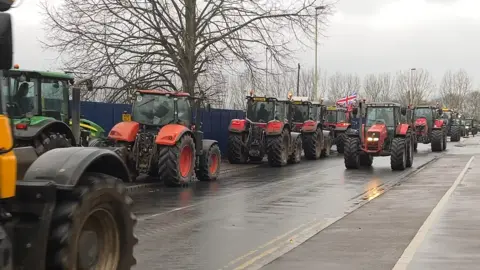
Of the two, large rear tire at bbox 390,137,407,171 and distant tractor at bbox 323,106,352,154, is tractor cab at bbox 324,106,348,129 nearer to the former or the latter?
distant tractor at bbox 323,106,352,154

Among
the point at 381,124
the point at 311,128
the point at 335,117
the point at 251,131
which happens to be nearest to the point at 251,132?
the point at 251,131

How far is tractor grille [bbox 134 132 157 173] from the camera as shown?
1489 cm

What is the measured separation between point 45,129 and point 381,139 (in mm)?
12791

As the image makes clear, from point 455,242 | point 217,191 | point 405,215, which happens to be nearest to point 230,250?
point 455,242

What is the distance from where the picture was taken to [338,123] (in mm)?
31406

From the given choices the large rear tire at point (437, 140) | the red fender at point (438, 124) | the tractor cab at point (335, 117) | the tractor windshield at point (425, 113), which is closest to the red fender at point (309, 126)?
the tractor cab at point (335, 117)

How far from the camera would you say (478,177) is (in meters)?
17.1

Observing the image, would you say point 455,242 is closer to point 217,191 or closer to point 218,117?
point 217,191

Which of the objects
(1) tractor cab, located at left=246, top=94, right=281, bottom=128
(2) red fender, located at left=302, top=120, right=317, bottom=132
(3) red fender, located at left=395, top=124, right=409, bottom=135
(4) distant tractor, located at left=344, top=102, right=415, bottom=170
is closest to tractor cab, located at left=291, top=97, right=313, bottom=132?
(2) red fender, located at left=302, top=120, right=317, bottom=132

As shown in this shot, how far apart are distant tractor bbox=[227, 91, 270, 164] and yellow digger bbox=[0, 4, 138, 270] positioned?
16.4 m

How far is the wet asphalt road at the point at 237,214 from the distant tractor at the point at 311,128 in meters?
6.86

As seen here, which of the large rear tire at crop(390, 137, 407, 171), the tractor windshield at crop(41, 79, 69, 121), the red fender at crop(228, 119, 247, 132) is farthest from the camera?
the red fender at crop(228, 119, 247, 132)

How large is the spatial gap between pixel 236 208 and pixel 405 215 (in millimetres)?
3312

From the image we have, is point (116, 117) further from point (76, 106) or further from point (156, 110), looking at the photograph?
point (76, 106)
